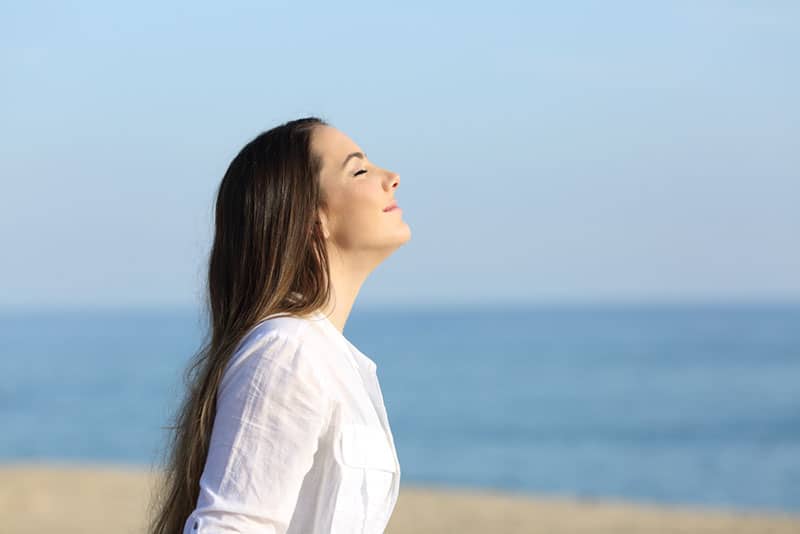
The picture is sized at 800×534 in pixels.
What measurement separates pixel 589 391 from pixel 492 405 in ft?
18.0

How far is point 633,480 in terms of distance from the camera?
24.7 m

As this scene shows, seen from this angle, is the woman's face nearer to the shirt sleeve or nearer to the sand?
the shirt sleeve

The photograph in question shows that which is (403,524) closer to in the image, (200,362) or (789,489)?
(200,362)

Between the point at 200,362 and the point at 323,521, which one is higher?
the point at 200,362

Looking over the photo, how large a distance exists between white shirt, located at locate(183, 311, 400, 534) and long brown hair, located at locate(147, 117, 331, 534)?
0.09 meters

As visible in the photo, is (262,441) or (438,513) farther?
(438,513)

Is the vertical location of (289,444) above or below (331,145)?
below

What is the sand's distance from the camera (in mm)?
10109

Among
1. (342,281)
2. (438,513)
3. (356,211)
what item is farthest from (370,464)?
(438,513)

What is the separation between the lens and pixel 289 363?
2.04m

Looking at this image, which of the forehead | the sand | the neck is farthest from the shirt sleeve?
the sand

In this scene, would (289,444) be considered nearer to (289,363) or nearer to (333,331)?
(289,363)

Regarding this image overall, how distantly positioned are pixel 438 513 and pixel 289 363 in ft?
29.8

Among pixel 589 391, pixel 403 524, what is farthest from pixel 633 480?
pixel 589 391
